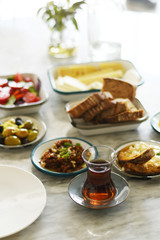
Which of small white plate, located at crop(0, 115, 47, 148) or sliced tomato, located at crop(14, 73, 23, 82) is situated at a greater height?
sliced tomato, located at crop(14, 73, 23, 82)

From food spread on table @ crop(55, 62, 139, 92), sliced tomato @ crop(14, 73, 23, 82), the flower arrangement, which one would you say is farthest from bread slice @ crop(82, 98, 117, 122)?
the flower arrangement

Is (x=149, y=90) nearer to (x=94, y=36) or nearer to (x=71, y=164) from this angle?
(x=94, y=36)

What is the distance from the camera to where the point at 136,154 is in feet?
5.05

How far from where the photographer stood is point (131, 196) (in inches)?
57.6

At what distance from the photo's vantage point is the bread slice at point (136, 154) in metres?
1.49

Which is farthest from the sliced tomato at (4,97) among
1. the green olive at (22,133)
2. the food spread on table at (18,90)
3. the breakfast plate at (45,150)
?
the breakfast plate at (45,150)

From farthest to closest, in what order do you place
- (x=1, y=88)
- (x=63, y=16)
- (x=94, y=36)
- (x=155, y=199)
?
1. (x=94, y=36)
2. (x=63, y=16)
3. (x=1, y=88)
4. (x=155, y=199)

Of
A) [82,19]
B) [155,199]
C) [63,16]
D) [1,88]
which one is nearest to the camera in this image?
[155,199]

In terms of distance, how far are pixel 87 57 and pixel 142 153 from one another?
1.40 meters

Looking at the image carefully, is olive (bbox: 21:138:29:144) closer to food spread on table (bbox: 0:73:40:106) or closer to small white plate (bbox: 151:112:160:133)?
food spread on table (bbox: 0:73:40:106)

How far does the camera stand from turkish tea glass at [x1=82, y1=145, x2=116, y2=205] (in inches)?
53.5

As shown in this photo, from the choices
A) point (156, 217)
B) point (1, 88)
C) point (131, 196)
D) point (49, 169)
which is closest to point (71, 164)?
point (49, 169)

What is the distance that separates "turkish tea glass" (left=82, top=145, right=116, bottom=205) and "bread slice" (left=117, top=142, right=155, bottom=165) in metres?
0.13

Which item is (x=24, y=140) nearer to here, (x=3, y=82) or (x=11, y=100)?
(x=11, y=100)
